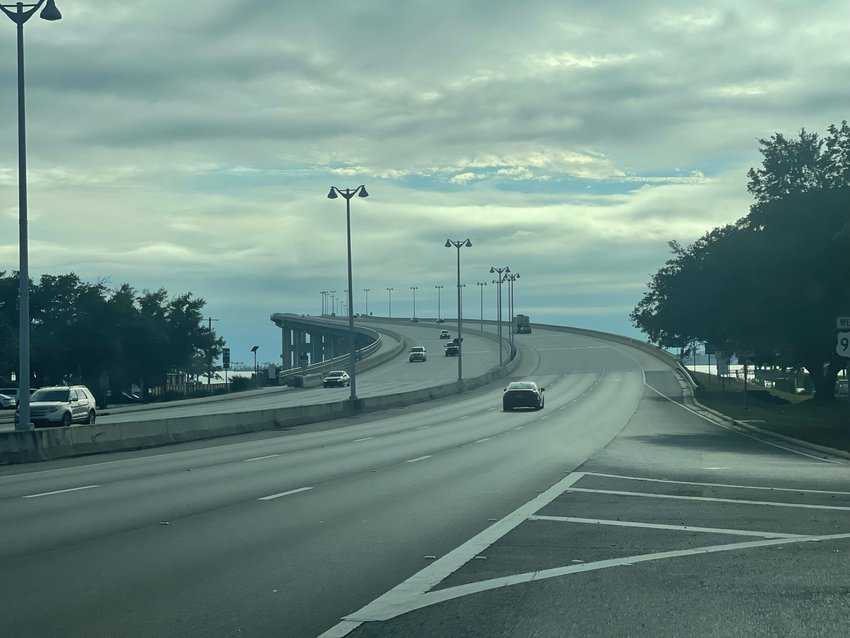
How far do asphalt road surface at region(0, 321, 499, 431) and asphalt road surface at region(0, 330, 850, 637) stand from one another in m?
32.3

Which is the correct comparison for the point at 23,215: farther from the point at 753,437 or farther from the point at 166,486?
the point at 753,437

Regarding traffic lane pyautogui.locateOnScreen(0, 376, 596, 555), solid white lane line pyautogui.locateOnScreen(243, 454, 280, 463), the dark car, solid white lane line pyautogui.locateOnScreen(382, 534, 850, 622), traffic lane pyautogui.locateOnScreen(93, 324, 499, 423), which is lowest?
traffic lane pyautogui.locateOnScreen(93, 324, 499, 423)

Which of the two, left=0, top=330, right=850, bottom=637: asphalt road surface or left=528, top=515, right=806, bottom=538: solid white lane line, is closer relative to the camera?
left=0, top=330, right=850, bottom=637: asphalt road surface

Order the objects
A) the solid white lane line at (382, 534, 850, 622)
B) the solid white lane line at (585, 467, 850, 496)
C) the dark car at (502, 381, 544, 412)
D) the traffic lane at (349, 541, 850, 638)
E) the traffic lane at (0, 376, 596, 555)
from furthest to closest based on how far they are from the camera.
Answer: the dark car at (502, 381, 544, 412) → the solid white lane line at (585, 467, 850, 496) → the traffic lane at (0, 376, 596, 555) → the solid white lane line at (382, 534, 850, 622) → the traffic lane at (349, 541, 850, 638)

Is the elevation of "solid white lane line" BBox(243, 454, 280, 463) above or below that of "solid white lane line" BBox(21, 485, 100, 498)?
below

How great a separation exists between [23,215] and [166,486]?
40.2ft

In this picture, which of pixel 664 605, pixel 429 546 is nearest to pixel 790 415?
pixel 429 546

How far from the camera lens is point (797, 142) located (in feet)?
181

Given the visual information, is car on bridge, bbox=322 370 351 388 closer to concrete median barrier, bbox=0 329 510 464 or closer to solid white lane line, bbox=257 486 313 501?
concrete median barrier, bbox=0 329 510 464

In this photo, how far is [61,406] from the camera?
140 ft

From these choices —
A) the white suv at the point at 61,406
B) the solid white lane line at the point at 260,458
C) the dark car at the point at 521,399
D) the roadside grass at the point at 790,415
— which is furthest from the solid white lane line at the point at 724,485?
the dark car at the point at 521,399

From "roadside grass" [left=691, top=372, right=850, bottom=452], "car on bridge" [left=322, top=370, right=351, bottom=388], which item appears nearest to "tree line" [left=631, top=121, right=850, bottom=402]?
"roadside grass" [left=691, top=372, right=850, bottom=452]

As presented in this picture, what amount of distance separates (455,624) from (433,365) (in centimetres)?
11706

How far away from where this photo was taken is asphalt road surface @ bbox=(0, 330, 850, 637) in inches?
334
